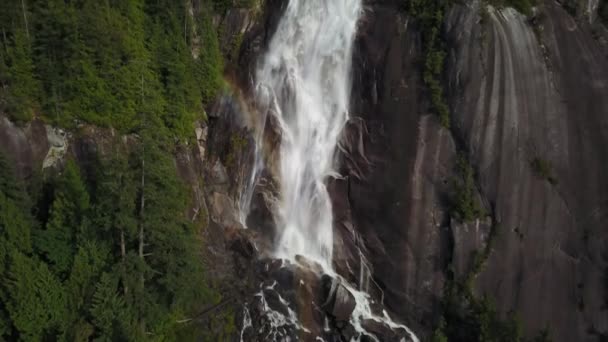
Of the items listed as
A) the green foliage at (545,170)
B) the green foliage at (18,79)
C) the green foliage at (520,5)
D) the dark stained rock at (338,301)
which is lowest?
the dark stained rock at (338,301)

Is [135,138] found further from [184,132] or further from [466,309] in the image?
[466,309]

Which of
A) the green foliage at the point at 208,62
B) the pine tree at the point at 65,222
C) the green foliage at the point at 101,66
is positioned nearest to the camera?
the pine tree at the point at 65,222

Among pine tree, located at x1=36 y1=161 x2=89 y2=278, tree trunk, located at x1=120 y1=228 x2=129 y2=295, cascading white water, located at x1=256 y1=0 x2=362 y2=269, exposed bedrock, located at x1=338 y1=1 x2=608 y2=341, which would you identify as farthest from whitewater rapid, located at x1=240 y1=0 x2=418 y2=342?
pine tree, located at x1=36 y1=161 x2=89 y2=278

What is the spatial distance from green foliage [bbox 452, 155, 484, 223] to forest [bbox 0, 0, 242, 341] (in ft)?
38.2

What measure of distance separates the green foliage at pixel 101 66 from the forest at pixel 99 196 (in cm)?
5

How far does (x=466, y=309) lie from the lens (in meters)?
23.1

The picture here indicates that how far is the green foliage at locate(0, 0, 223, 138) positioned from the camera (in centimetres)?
2234

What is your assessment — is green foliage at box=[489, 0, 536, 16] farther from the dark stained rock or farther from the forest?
the forest

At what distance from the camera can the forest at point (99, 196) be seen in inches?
737

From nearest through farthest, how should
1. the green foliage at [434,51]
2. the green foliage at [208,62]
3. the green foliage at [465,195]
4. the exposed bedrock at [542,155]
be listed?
the exposed bedrock at [542,155], the green foliage at [465,195], the green foliage at [434,51], the green foliage at [208,62]

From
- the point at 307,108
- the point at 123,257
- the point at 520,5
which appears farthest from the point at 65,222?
the point at 520,5

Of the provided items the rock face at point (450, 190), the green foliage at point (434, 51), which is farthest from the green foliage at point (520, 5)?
the green foliage at point (434, 51)

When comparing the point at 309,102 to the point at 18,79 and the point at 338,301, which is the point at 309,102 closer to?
the point at 338,301

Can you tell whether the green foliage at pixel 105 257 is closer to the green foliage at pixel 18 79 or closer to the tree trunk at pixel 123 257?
the tree trunk at pixel 123 257
